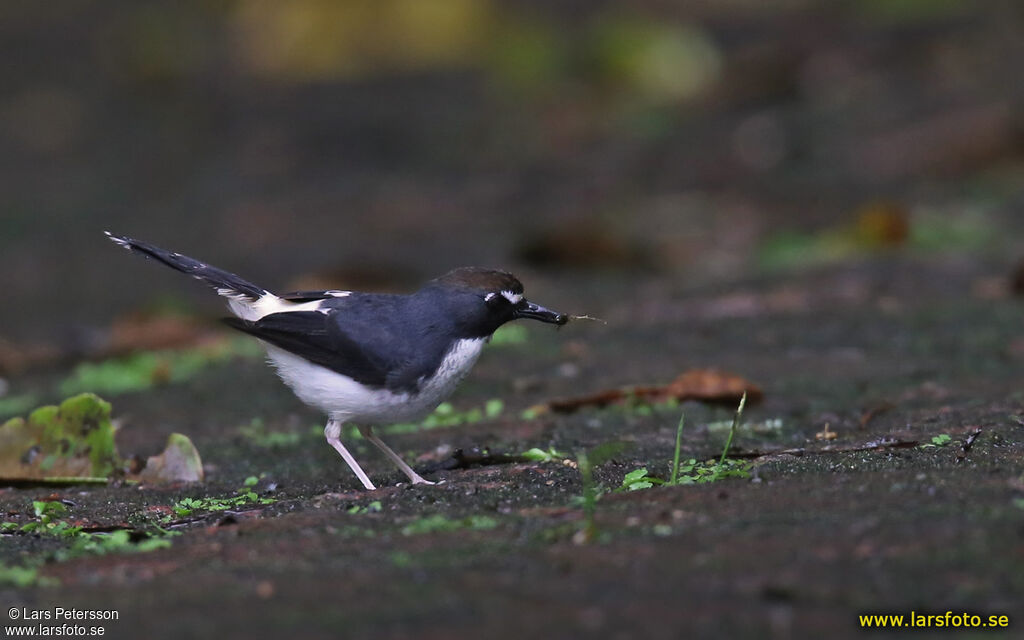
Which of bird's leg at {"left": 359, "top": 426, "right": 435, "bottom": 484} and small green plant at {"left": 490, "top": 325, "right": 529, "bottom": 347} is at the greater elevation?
small green plant at {"left": 490, "top": 325, "right": 529, "bottom": 347}

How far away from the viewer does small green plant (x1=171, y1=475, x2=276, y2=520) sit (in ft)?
16.1

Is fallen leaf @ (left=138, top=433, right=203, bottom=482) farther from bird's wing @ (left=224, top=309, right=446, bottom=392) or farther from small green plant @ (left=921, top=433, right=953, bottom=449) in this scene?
small green plant @ (left=921, top=433, right=953, bottom=449)

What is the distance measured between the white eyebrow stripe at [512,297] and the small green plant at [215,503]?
1.30 m

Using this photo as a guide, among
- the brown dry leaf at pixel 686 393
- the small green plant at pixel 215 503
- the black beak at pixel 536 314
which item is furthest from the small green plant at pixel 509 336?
the small green plant at pixel 215 503

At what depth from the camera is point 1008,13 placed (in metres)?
18.6

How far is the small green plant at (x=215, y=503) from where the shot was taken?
4.92 m

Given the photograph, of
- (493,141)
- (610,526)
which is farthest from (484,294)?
(493,141)

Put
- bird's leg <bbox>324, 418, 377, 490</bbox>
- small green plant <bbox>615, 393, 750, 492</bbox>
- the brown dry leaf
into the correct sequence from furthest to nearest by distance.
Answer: the brown dry leaf
bird's leg <bbox>324, 418, 377, 490</bbox>
small green plant <bbox>615, 393, 750, 492</bbox>

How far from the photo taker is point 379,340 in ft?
18.0

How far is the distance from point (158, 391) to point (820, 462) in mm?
4845

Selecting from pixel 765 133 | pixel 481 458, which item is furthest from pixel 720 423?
pixel 765 133

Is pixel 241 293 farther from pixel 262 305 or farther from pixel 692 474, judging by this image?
pixel 692 474

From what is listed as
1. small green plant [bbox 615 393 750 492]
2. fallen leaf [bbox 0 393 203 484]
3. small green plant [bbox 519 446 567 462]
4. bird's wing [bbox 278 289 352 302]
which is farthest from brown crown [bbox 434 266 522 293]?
fallen leaf [bbox 0 393 203 484]

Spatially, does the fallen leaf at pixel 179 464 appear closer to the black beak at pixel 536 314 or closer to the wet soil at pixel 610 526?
the wet soil at pixel 610 526
